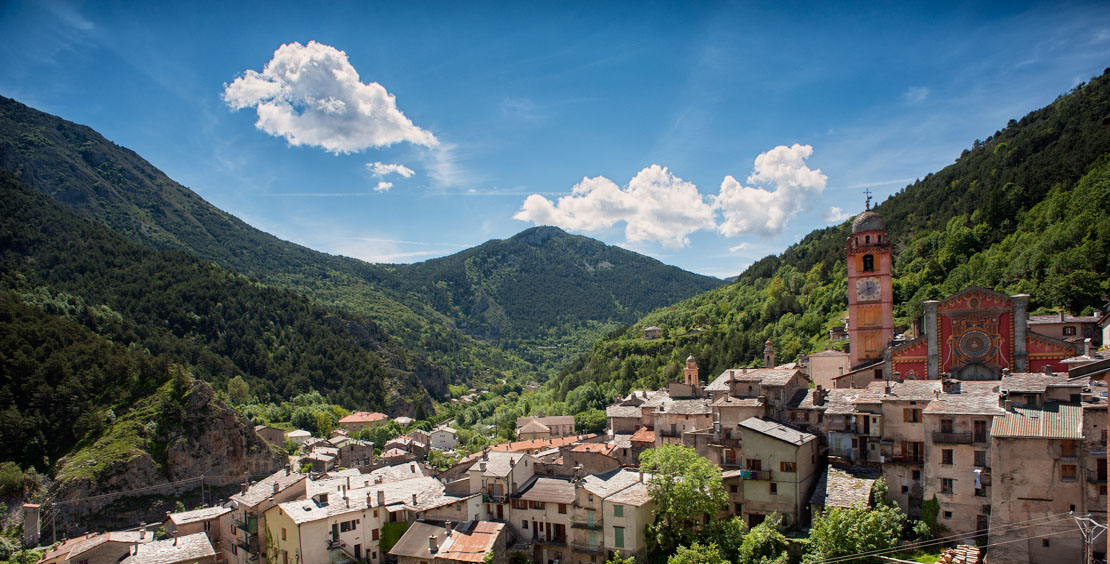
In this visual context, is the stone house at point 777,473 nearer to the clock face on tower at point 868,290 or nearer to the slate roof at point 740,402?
the slate roof at point 740,402

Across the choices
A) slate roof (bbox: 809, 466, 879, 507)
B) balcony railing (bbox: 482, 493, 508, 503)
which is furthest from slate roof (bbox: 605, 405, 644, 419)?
slate roof (bbox: 809, 466, 879, 507)

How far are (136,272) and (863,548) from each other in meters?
161

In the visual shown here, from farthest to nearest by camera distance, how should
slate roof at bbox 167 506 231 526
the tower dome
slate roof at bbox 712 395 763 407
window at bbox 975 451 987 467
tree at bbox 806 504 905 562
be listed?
the tower dome < slate roof at bbox 167 506 231 526 < slate roof at bbox 712 395 763 407 < window at bbox 975 451 987 467 < tree at bbox 806 504 905 562

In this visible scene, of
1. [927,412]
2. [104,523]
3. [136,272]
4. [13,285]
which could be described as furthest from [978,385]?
[136,272]

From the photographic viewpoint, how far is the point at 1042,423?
1194 inches

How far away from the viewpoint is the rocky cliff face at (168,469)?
64.6 metres

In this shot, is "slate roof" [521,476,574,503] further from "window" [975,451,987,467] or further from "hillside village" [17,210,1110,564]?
"window" [975,451,987,467]

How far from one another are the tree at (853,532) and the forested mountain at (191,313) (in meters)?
114

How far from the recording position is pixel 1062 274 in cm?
7288

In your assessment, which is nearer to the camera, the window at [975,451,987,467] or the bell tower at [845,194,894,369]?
the window at [975,451,987,467]

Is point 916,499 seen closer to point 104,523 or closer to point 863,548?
point 863,548

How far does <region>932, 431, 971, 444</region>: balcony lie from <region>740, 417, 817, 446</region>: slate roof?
7.56 metres

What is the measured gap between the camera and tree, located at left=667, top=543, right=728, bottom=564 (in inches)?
1379

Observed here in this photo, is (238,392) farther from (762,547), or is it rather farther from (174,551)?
(762,547)
